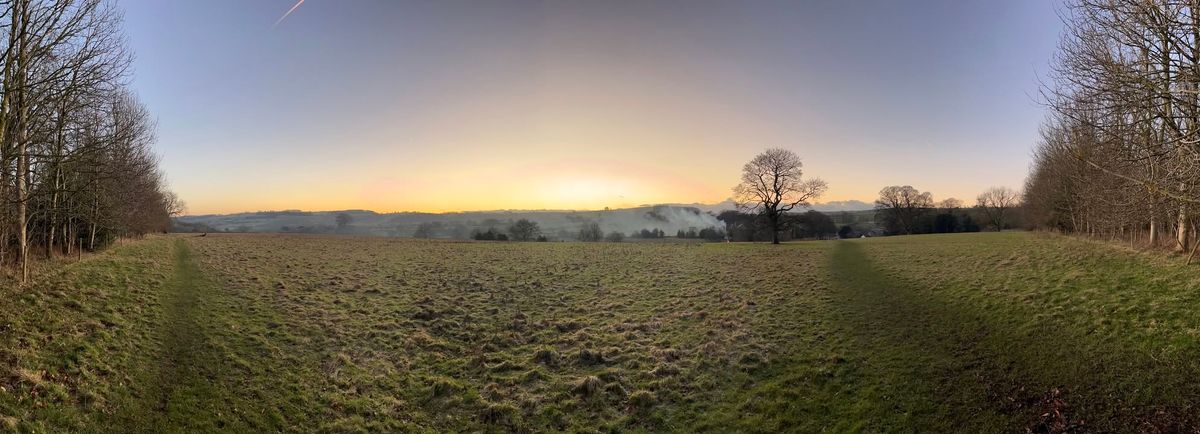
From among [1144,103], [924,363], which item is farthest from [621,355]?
[1144,103]

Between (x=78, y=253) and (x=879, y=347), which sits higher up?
(x=78, y=253)

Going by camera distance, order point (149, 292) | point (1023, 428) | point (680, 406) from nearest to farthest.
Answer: point (1023, 428), point (680, 406), point (149, 292)

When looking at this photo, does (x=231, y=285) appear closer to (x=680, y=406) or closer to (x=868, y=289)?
(x=680, y=406)

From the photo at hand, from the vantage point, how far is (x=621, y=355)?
12.9m

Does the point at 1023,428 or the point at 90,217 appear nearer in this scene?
the point at 1023,428

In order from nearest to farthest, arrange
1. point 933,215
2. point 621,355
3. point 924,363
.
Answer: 1. point 924,363
2. point 621,355
3. point 933,215

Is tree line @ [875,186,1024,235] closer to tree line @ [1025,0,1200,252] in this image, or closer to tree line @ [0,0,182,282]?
tree line @ [1025,0,1200,252]

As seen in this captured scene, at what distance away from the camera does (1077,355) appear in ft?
32.9

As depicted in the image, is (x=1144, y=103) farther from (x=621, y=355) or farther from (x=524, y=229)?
(x=524, y=229)

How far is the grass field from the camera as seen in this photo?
876 centimetres

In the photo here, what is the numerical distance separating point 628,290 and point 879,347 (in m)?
11.7

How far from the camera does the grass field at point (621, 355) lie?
345 inches

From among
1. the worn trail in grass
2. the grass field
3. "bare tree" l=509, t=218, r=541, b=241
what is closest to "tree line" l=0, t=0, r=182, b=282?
the grass field

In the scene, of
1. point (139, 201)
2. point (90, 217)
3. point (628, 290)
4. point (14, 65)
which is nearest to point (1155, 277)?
point (628, 290)
